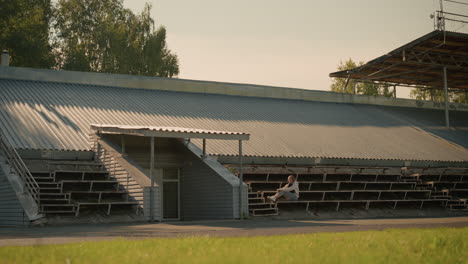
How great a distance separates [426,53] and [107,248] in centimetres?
3090

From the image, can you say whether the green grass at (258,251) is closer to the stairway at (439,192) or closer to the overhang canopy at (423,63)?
the stairway at (439,192)

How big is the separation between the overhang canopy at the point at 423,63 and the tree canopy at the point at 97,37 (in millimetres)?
24246

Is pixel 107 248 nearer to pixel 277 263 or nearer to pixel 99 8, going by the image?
pixel 277 263

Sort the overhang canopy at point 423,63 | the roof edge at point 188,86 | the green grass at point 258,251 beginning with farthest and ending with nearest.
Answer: the overhang canopy at point 423,63 < the roof edge at point 188,86 < the green grass at point 258,251

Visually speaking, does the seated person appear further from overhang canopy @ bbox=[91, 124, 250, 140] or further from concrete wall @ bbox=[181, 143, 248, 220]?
overhang canopy @ bbox=[91, 124, 250, 140]

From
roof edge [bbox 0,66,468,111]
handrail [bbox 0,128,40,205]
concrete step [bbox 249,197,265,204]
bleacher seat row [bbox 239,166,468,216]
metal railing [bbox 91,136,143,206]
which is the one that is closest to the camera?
handrail [bbox 0,128,40,205]

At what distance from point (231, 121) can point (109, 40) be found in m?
33.0

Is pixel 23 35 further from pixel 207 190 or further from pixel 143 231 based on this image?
pixel 143 231

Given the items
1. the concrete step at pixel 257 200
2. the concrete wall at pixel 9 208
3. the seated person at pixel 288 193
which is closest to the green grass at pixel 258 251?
the concrete wall at pixel 9 208

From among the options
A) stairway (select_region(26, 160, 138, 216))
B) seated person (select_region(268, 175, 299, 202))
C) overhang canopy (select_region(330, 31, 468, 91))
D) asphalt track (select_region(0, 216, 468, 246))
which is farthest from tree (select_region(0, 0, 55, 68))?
asphalt track (select_region(0, 216, 468, 246))

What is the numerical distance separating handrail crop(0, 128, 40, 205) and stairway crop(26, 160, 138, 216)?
286 millimetres

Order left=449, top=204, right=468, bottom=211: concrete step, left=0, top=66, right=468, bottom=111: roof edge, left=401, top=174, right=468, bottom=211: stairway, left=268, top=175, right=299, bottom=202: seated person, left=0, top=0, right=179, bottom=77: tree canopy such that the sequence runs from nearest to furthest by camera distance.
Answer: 1. left=268, top=175, right=299, bottom=202: seated person
2. left=449, top=204, right=468, bottom=211: concrete step
3. left=401, top=174, right=468, bottom=211: stairway
4. left=0, top=66, right=468, bottom=111: roof edge
5. left=0, top=0, right=179, bottom=77: tree canopy

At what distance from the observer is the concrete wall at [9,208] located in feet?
57.5

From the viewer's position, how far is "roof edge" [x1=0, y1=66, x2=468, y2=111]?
2934 cm
